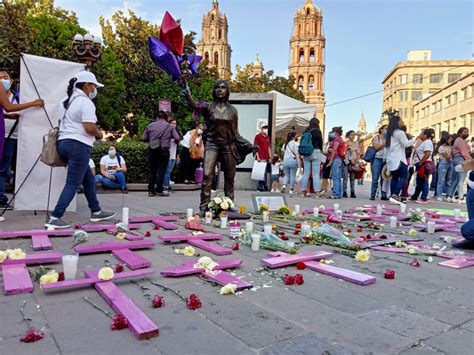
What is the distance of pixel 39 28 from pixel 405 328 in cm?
2238

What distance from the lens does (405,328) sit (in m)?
2.10

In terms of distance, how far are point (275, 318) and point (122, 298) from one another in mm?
886

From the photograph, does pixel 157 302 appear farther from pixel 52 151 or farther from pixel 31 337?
pixel 52 151

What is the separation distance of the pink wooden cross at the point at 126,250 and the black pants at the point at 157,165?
4.72 meters

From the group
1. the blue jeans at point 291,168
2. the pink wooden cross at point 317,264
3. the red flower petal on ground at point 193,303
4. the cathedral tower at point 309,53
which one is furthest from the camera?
the cathedral tower at point 309,53

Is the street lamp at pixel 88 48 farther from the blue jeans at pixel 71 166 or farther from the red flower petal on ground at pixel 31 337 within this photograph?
the red flower petal on ground at pixel 31 337

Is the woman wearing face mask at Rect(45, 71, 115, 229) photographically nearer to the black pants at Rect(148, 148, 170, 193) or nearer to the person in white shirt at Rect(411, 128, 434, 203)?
the black pants at Rect(148, 148, 170, 193)

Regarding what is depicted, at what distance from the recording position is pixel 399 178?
8906 mm

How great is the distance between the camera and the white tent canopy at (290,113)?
13.2 metres

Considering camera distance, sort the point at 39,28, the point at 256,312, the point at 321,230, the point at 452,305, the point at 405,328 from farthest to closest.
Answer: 1. the point at 39,28
2. the point at 321,230
3. the point at 452,305
4. the point at 256,312
5. the point at 405,328

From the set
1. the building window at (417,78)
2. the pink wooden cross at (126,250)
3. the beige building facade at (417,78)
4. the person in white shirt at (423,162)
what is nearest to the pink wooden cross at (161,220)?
the pink wooden cross at (126,250)

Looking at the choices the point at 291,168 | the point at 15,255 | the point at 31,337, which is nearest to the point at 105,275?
the point at 31,337

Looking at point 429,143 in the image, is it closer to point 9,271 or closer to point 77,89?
point 77,89

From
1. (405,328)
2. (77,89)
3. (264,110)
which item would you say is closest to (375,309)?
(405,328)
